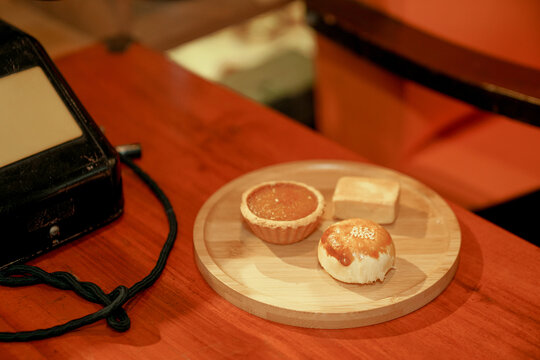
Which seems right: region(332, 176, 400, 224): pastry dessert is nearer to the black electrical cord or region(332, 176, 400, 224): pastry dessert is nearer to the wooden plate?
the wooden plate

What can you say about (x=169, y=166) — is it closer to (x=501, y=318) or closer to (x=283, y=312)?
(x=283, y=312)

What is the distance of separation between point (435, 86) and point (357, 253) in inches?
21.9

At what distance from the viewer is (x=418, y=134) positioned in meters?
1.42

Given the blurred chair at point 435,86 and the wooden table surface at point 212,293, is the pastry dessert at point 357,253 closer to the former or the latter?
the wooden table surface at point 212,293

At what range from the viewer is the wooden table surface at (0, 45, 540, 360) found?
743mm

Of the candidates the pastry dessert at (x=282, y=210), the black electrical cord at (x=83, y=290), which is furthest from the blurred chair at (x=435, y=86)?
the black electrical cord at (x=83, y=290)

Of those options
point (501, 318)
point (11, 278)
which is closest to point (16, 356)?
point (11, 278)

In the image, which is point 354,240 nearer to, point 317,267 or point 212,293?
point 317,267

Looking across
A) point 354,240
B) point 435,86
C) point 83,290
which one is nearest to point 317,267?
point 354,240

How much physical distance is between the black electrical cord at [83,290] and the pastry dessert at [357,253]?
0.22 metres

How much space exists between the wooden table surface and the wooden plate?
0.07ft

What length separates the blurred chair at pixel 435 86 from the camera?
1203 mm

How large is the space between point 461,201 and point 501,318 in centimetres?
56

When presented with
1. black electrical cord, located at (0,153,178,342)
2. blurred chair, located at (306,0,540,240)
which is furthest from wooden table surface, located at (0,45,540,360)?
blurred chair, located at (306,0,540,240)
